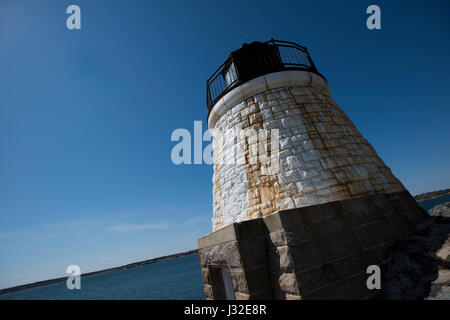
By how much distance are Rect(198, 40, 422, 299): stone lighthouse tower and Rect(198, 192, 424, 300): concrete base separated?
1 cm

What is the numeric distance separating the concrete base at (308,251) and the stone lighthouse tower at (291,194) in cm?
1

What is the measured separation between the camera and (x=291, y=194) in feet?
13.8

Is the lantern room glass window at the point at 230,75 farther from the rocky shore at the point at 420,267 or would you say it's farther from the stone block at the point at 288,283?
the rocky shore at the point at 420,267

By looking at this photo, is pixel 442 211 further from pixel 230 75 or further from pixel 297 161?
pixel 230 75

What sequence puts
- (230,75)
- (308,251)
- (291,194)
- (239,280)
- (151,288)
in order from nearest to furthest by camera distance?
(308,251) < (239,280) < (291,194) < (230,75) < (151,288)

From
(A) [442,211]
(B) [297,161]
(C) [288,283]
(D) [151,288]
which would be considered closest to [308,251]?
(C) [288,283]

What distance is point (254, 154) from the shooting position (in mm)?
4859

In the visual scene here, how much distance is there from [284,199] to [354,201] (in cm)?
119

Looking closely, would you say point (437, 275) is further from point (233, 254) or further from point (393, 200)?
point (233, 254)

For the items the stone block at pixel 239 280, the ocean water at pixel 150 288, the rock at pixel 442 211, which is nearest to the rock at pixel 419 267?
the rock at pixel 442 211

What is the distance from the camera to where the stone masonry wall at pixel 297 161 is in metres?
4.23

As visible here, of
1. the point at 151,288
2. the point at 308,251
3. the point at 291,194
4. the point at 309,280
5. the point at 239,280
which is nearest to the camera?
the point at 309,280

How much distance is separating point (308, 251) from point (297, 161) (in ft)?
6.26
